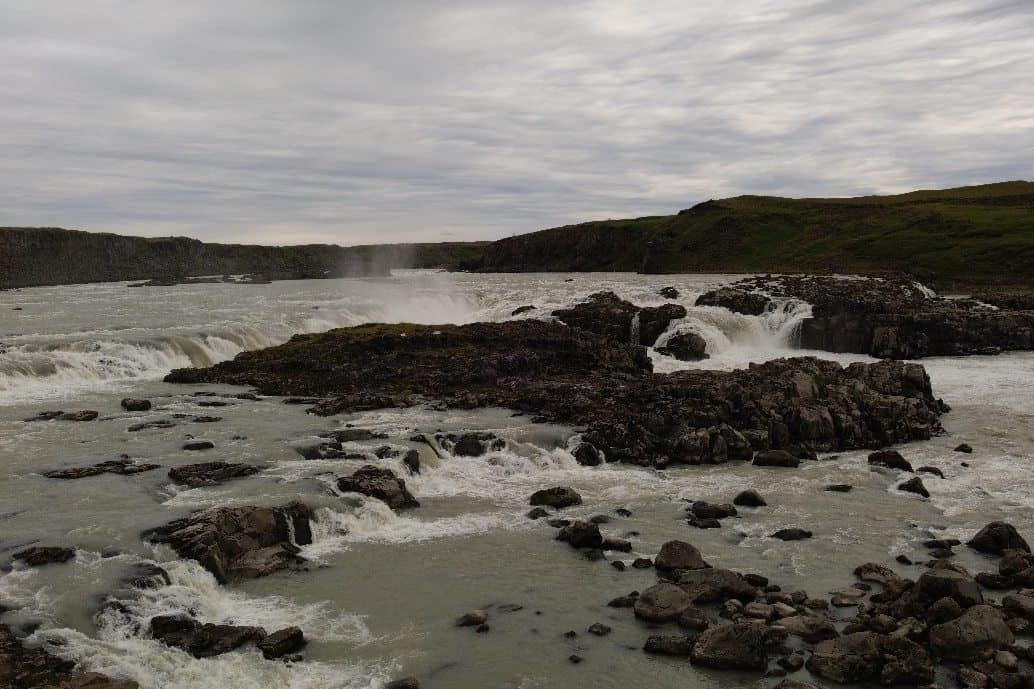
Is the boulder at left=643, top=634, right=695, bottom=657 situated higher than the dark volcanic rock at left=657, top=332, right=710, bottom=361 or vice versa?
the dark volcanic rock at left=657, top=332, right=710, bottom=361

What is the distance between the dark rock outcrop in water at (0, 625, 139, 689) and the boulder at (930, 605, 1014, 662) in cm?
1527

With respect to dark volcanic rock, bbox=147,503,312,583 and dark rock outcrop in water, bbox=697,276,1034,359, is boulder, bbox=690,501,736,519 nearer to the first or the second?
dark volcanic rock, bbox=147,503,312,583

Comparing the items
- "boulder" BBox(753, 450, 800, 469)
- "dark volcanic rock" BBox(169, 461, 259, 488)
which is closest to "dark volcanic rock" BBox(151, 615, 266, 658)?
"dark volcanic rock" BBox(169, 461, 259, 488)

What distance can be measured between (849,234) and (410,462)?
116m

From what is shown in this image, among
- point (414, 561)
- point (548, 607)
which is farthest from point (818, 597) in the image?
point (414, 561)

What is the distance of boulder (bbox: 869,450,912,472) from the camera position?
28859 millimetres

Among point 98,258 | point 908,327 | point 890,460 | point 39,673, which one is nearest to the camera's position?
point 39,673

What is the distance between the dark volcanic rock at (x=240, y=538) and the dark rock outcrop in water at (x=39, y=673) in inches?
180

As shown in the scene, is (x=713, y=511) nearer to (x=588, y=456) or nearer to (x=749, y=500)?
(x=749, y=500)

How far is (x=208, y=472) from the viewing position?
85.8 ft

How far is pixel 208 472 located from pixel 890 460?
79.9 ft

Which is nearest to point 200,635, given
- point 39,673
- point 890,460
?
point 39,673

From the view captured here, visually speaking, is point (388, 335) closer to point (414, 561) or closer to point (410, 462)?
point (410, 462)

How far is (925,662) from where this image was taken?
14680 mm
